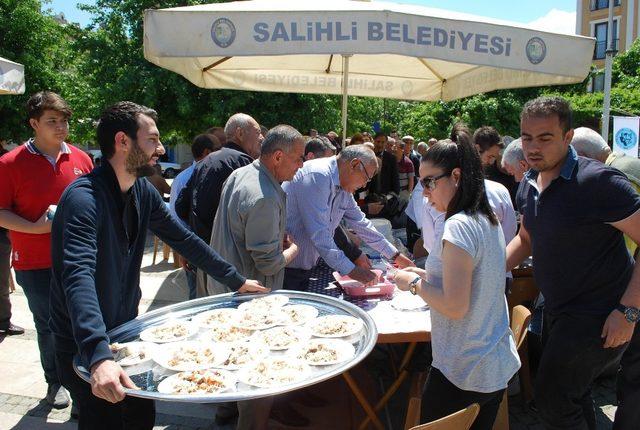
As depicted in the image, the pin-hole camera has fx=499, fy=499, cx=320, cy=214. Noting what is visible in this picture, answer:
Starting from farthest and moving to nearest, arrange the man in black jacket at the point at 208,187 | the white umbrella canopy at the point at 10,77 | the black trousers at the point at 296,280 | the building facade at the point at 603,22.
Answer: the building facade at the point at 603,22, the white umbrella canopy at the point at 10,77, the man in black jacket at the point at 208,187, the black trousers at the point at 296,280

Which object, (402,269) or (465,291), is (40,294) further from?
(465,291)

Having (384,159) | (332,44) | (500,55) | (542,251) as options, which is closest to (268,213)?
(332,44)

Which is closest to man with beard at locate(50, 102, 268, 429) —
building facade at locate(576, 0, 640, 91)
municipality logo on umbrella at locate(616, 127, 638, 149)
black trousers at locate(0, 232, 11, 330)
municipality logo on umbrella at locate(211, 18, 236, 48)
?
municipality logo on umbrella at locate(211, 18, 236, 48)

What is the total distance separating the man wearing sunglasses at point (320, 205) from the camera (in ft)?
11.1

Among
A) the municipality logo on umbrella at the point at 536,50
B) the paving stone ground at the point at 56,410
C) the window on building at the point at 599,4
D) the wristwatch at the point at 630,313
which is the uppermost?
the window on building at the point at 599,4

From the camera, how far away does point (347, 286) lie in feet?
10.4

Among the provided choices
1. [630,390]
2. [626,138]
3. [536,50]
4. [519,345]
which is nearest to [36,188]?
[519,345]

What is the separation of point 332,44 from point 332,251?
134cm

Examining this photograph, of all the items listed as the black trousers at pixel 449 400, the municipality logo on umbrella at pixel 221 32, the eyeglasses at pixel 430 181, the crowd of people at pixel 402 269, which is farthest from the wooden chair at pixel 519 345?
the municipality logo on umbrella at pixel 221 32

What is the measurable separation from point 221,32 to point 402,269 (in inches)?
74.1

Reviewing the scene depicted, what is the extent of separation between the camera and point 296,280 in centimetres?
346

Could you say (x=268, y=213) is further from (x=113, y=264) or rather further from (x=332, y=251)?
(x=113, y=264)

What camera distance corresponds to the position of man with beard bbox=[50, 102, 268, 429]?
177cm

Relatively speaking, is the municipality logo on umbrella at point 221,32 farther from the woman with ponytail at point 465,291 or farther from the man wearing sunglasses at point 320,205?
the woman with ponytail at point 465,291
